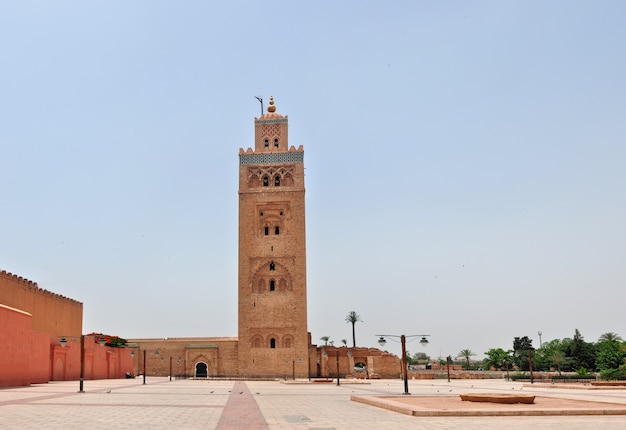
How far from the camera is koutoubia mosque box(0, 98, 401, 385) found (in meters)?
42.6

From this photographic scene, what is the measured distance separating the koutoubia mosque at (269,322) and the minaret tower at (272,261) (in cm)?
7

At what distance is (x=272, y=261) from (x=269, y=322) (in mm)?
4329

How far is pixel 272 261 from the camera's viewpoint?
4431 centimetres

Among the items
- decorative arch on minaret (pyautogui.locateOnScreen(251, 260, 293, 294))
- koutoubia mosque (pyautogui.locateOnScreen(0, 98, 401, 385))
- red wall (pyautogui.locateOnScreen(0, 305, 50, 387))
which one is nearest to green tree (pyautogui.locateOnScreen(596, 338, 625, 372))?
koutoubia mosque (pyautogui.locateOnScreen(0, 98, 401, 385))

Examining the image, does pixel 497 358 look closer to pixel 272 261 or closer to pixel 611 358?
pixel 611 358

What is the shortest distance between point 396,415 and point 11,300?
78.5 ft

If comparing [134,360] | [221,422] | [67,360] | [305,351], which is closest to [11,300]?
[67,360]

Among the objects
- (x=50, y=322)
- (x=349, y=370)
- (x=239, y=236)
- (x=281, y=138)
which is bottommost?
(x=349, y=370)

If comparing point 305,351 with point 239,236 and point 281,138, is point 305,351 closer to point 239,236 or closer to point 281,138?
point 239,236

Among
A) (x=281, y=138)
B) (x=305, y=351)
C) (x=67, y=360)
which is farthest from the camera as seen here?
(x=281, y=138)

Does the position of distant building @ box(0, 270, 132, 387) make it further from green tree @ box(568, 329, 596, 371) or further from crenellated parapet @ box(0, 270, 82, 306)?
green tree @ box(568, 329, 596, 371)

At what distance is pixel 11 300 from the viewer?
28984mm

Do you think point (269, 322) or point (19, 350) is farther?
point (269, 322)

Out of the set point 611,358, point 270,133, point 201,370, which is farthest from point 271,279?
point 611,358
